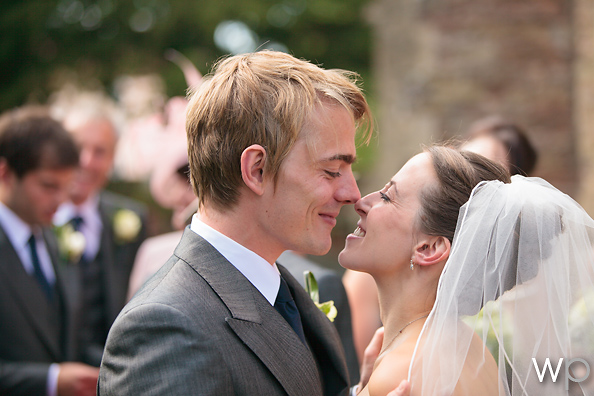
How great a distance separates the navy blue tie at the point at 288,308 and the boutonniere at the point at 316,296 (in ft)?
1.30

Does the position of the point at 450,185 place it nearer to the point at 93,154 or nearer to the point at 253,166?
the point at 253,166

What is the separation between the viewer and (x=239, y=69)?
2.34m

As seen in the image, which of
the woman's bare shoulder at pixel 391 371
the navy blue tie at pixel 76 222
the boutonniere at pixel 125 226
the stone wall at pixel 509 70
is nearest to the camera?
the woman's bare shoulder at pixel 391 371

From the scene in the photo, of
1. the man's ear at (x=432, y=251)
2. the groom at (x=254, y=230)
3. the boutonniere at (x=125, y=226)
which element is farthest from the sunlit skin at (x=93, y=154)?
the man's ear at (x=432, y=251)

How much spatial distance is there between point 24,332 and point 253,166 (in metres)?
2.78

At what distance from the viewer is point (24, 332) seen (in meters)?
4.18

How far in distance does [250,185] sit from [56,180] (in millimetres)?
2870

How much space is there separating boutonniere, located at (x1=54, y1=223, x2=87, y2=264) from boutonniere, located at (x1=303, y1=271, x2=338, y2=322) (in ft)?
9.53

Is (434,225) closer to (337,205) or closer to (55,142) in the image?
(337,205)

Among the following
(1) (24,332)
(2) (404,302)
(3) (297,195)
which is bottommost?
(1) (24,332)

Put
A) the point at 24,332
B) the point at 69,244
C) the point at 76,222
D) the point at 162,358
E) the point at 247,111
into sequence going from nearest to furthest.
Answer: the point at 162,358 < the point at 247,111 < the point at 24,332 < the point at 69,244 < the point at 76,222

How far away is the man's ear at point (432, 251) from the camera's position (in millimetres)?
2424

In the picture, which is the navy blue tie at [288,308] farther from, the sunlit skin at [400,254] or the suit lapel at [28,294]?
the suit lapel at [28,294]

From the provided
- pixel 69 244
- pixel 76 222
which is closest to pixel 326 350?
pixel 69 244
